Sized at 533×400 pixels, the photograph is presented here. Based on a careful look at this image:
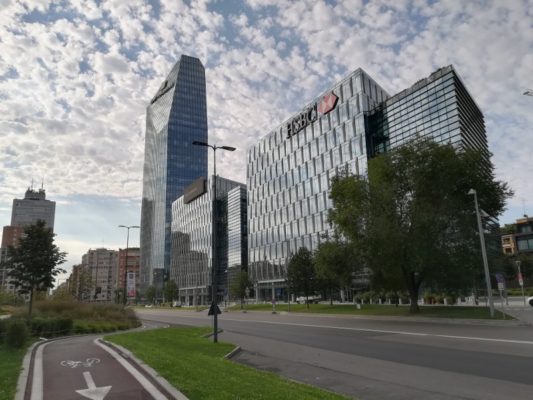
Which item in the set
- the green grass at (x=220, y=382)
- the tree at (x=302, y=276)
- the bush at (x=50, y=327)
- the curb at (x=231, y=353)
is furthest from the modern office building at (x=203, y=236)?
the green grass at (x=220, y=382)

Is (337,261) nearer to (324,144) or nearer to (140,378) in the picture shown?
(140,378)

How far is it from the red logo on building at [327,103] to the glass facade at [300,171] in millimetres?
241

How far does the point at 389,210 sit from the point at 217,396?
26.3 m

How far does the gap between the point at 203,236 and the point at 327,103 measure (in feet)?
192

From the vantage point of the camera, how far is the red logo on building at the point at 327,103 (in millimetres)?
70225

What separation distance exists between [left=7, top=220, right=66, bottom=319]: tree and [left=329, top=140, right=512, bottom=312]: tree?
21049mm

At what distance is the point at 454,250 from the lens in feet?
101

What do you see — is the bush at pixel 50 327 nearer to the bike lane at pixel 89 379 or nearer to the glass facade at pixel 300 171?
the bike lane at pixel 89 379

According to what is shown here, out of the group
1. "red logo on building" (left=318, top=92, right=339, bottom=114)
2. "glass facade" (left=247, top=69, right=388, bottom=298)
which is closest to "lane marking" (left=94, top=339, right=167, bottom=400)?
"glass facade" (left=247, top=69, right=388, bottom=298)

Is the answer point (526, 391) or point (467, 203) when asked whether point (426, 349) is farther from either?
point (467, 203)

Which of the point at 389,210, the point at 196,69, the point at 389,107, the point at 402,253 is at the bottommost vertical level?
the point at 402,253

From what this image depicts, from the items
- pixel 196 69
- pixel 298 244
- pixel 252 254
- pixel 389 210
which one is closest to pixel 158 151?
pixel 196 69

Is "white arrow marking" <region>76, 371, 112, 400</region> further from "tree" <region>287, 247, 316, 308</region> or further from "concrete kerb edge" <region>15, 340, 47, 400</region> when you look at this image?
"tree" <region>287, 247, 316, 308</region>

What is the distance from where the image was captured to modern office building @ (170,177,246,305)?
104250 millimetres
